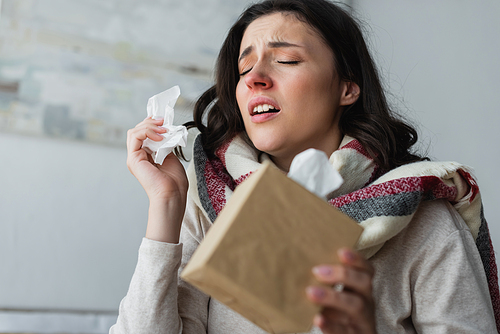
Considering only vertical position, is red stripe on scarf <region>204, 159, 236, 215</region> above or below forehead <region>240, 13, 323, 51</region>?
Result: below

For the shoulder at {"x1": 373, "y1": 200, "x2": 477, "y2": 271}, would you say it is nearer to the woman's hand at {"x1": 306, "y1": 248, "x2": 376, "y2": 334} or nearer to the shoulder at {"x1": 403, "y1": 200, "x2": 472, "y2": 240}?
the shoulder at {"x1": 403, "y1": 200, "x2": 472, "y2": 240}

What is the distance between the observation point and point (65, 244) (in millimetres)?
1748

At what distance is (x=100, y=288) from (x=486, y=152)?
1763mm

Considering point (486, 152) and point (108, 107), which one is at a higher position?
point (486, 152)

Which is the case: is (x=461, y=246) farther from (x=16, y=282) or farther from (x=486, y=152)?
(x=16, y=282)

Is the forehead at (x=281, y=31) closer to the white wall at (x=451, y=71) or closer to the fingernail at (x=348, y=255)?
the fingernail at (x=348, y=255)

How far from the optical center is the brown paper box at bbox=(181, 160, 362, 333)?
425 mm

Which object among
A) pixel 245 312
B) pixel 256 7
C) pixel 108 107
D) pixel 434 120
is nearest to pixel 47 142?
pixel 108 107

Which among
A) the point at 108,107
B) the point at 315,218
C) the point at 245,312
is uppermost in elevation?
the point at 315,218

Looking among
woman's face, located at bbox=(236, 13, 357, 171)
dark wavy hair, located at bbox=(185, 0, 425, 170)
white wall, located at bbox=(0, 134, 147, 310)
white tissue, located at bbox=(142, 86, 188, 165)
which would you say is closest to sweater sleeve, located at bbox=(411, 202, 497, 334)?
dark wavy hair, located at bbox=(185, 0, 425, 170)

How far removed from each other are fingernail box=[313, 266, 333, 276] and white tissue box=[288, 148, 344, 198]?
11 cm

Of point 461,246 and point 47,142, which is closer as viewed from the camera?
point 461,246

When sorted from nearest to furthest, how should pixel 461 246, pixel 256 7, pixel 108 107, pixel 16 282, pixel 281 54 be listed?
pixel 461 246 → pixel 281 54 → pixel 256 7 → pixel 16 282 → pixel 108 107

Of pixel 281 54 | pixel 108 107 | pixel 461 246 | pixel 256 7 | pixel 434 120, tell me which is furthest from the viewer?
pixel 434 120
